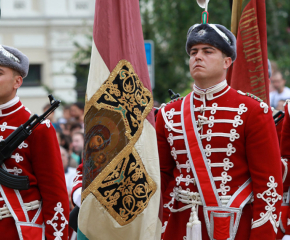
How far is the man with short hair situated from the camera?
3844 millimetres

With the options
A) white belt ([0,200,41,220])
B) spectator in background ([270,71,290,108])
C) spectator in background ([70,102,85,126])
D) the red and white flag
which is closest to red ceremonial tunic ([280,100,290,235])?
the red and white flag

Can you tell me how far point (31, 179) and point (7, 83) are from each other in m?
0.65

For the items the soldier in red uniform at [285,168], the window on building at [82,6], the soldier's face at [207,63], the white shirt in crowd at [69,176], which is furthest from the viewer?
the window on building at [82,6]

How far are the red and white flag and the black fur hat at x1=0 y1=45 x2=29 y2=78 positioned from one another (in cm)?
67

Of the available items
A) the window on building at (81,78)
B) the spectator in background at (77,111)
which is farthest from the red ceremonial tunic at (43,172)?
the window on building at (81,78)

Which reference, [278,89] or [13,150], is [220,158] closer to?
[13,150]

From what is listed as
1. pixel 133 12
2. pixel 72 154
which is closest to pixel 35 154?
pixel 133 12

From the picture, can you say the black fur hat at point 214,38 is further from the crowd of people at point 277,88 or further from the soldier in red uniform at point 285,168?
the crowd of people at point 277,88

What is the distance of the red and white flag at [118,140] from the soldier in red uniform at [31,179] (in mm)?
475

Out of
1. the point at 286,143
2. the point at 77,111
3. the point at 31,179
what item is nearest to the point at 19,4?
the point at 77,111

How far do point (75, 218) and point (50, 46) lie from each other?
17365 mm

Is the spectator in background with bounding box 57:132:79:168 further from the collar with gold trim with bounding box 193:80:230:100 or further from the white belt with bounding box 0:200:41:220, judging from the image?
the collar with gold trim with bounding box 193:80:230:100

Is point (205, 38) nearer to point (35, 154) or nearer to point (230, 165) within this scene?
point (230, 165)

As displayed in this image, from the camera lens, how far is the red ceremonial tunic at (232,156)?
12.6 feet
